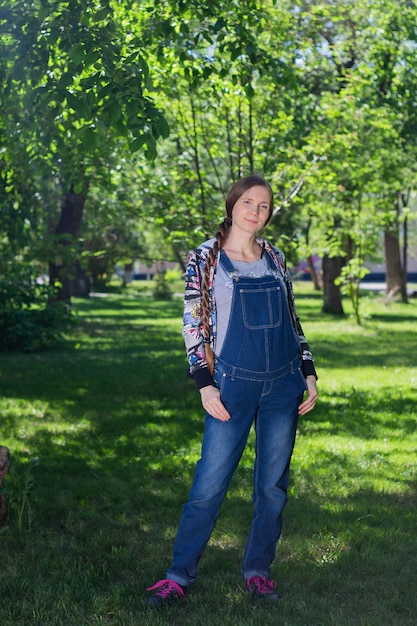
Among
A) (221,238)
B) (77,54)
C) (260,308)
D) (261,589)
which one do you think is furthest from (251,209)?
(77,54)

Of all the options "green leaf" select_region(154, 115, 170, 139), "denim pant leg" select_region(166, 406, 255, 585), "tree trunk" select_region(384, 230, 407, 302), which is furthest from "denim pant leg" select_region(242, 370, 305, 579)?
"tree trunk" select_region(384, 230, 407, 302)

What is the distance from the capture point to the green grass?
4379 mm

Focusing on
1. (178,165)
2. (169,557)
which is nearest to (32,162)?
(178,165)

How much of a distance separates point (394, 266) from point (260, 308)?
29888 mm

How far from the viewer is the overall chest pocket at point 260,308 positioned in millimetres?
4125

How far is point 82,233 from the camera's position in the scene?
76.4 ft

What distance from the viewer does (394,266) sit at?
33.2 metres

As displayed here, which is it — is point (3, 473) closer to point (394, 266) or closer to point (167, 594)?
point (167, 594)

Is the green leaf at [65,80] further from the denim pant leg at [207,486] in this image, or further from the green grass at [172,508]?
the denim pant leg at [207,486]

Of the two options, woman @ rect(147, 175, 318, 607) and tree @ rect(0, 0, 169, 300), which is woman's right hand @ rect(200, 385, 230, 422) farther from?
tree @ rect(0, 0, 169, 300)

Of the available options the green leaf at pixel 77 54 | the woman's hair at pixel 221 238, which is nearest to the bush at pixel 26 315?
the green leaf at pixel 77 54

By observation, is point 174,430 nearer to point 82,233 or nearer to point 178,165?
point 178,165

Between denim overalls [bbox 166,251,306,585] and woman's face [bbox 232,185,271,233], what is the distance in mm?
180

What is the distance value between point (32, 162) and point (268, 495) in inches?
261
